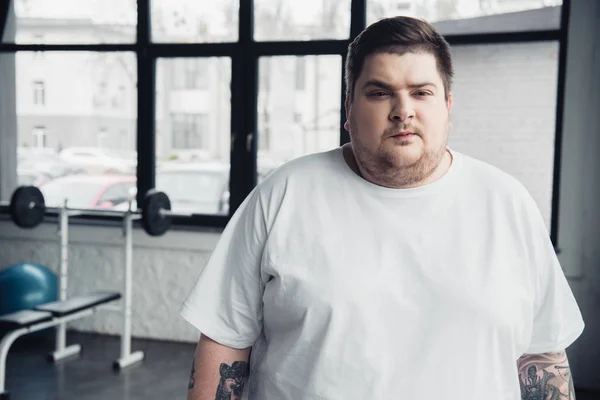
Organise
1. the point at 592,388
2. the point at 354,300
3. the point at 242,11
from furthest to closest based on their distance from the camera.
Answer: the point at 242,11 → the point at 592,388 → the point at 354,300

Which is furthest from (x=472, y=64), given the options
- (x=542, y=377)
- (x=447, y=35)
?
(x=542, y=377)

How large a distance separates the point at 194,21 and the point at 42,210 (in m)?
1.16

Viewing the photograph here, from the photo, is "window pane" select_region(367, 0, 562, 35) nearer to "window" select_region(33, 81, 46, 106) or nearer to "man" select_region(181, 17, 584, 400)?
"window" select_region(33, 81, 46, 106)

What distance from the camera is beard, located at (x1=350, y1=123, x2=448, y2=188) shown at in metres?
0.75

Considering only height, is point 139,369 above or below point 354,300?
below

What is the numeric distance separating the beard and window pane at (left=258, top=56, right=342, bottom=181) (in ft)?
7.28

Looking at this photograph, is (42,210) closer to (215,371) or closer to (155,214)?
(155,214)

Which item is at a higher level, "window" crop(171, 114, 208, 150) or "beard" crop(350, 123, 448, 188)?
"window" crop(171, 114, 208, 150)

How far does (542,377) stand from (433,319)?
0.23 metres

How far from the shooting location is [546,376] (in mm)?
847

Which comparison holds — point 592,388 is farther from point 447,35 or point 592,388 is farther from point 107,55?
point 107,55

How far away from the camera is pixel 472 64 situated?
9.07ft

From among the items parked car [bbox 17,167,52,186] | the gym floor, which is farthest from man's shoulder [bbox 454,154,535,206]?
parked car [bbox 17,167,52,186]

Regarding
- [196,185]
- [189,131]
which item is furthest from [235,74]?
[196,185]
